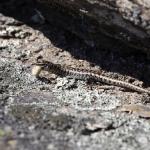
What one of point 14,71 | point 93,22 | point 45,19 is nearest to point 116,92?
point 93,22

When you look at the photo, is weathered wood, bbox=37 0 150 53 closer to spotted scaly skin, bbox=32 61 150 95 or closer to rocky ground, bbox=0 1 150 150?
rocky ground, bbox=0 1 150 150

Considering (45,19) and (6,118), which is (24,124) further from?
(45,19)

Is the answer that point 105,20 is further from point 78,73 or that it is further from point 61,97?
point 61,97

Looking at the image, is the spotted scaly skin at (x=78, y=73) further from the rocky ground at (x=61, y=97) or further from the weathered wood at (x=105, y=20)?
the weathered wood at (x=105, y=20)

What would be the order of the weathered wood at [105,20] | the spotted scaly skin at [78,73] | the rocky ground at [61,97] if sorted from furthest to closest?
the spotted scaly skin at [78,73] → the weathered wood at [105,20] → the rocky ground at [61,97]

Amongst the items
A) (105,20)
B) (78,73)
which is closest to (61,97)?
(78,73)

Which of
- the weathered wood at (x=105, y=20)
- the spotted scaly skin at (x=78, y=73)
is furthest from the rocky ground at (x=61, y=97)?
the weathered wood at (x=105, y=20)

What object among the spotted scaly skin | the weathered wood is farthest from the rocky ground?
the weathered wood
